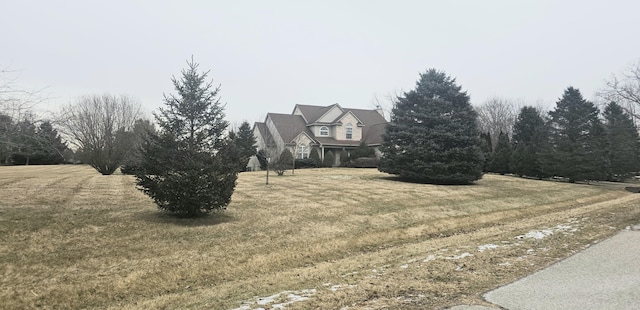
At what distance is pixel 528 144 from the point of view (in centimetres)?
4344

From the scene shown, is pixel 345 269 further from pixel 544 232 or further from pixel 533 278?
pixel 544 232

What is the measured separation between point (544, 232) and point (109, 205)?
12294 millimetres

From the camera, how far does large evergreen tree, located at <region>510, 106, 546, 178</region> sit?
1345 inches

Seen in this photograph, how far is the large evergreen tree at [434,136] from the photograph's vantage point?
907 inches

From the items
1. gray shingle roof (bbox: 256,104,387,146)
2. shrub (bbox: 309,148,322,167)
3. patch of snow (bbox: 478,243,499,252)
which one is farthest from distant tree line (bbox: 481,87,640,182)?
patch of snow (bbox: 478,243,499,252)

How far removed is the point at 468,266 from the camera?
7262mm

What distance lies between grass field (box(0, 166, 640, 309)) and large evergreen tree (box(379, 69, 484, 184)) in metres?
7.70

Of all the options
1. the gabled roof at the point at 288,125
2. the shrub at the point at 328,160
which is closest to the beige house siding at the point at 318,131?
the gabled roof at the point at 288,125

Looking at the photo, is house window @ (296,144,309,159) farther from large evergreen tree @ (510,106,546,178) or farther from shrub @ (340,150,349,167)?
large evergreen tree @ (510,106,546,178)

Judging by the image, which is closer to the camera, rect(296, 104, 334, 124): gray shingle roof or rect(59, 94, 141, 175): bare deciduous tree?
rect(59, 94, 141, 175): bare deciduous tree

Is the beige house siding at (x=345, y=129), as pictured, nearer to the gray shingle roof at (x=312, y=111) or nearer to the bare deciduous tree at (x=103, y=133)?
the gray shingle roof at (x=312, y=111)

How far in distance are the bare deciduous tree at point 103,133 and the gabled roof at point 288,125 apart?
1369 centimetres

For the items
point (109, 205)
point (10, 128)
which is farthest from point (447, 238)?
point (10, 128)

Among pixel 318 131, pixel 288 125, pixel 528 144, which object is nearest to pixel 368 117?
pixel 318 131
